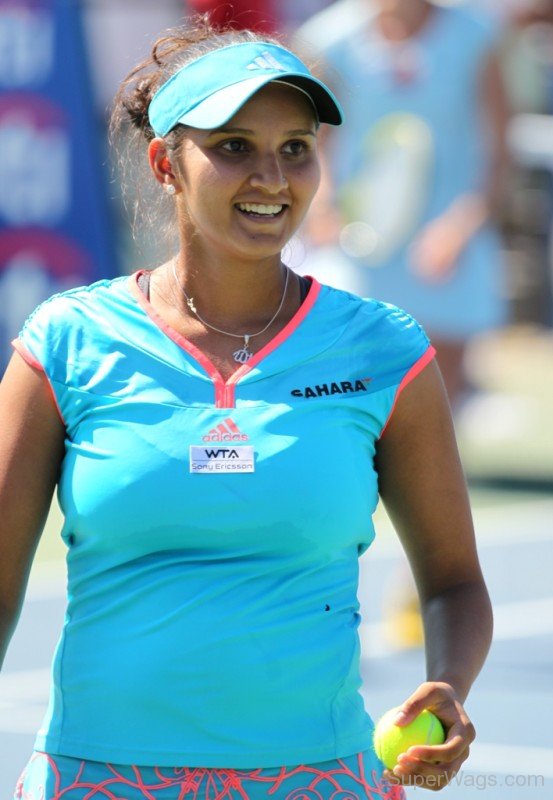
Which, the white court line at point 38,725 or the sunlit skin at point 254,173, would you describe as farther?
the white court line at point 38,725

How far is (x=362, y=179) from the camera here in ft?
26.1

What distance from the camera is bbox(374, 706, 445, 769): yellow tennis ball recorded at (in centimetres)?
275

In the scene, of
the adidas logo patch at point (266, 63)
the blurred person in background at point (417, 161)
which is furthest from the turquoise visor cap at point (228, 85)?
the blurred person in background at point (417, 161)

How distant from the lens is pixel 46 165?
11352mm

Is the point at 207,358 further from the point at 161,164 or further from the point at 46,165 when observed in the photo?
the point at 46,165

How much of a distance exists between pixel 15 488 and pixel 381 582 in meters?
5.93

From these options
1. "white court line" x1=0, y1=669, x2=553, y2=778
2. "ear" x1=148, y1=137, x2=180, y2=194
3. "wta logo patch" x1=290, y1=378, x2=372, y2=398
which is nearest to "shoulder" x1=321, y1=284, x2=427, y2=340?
"wta logo patch" x1=290, y1=378, x2=372, y2=398

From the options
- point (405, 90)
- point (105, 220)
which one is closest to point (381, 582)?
point (405, 90)

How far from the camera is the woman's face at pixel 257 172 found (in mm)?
3029

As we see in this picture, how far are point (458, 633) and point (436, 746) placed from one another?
0.35 m

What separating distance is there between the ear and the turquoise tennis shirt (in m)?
0.33

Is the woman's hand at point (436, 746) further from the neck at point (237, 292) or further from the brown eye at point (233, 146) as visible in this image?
the brown eye at point (233, 146)

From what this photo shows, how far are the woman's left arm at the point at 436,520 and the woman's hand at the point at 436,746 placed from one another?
6.3 inches

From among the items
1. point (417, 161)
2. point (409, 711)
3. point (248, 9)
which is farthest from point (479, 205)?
point (409, 711)
